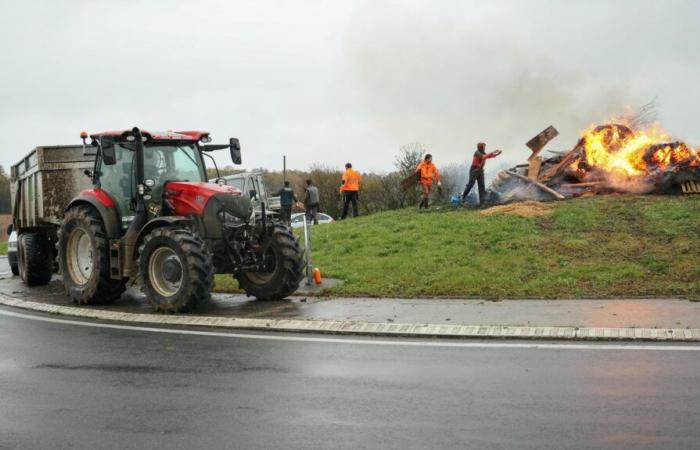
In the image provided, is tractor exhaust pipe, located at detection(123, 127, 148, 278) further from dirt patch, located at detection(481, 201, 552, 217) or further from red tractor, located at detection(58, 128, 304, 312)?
dirt patch, located at detection(481, 201, 552, 217)

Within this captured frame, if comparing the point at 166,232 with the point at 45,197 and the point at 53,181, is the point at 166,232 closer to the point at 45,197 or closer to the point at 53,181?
the point at 53,181

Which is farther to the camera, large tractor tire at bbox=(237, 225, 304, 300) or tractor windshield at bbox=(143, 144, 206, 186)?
tractor windshield at bbox=(143, 144, 206, 186)

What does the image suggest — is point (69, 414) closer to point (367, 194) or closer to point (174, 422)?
point (174, 422)

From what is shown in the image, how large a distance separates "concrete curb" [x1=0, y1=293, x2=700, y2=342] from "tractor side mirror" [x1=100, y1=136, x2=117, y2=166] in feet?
7.39

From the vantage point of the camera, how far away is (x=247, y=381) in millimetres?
7328

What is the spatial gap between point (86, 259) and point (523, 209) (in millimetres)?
9570

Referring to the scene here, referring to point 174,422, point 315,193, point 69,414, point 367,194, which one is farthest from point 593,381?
point 367,194

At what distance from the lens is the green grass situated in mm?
12688

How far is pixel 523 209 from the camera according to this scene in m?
18.6

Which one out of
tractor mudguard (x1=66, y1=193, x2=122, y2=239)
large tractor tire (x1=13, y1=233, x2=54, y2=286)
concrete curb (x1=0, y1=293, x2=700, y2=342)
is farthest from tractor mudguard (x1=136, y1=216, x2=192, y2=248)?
large tractor tire (x1=13, y1=233, x2=54, y2=286)

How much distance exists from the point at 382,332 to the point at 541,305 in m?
2.68

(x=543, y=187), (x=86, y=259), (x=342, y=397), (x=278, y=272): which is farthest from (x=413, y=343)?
(x=543, y=187)

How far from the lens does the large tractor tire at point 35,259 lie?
1703 centimetres

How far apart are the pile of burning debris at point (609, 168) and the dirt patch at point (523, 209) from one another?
4.92 ft
